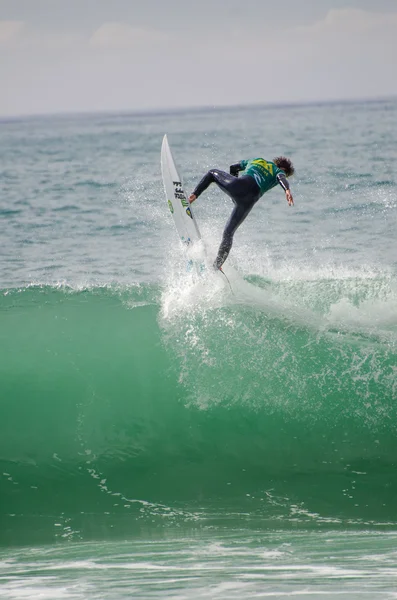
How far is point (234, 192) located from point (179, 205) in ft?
2.59

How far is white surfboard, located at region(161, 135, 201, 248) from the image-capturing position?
9000 mm

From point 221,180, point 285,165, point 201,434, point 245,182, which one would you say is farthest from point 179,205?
point 201,434

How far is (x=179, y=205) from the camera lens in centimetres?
899

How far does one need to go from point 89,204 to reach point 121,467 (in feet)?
46.8

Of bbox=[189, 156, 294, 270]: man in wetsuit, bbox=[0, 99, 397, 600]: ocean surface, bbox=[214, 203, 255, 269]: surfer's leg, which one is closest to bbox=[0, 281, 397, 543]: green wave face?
bbox=[0, 99, 397, 600]: ocean surface

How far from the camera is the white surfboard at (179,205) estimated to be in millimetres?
9000

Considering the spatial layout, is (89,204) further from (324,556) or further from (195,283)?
(324,556)

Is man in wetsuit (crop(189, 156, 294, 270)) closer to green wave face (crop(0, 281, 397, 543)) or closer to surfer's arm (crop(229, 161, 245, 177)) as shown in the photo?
surfer's arm (crop(229, 161, 245, 177))

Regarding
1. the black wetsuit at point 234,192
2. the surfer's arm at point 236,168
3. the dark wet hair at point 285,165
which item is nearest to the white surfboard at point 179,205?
the black wetsuit at point 234,192

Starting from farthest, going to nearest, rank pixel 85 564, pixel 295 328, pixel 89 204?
pixel 89 204 → pixel 295 328 → pixel 85 564

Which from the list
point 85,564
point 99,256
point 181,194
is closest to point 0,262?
point 99,256

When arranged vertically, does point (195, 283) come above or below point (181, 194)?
below

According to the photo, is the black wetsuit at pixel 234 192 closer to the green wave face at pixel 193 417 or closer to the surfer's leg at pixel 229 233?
the surfer's leg at pixel 229 233

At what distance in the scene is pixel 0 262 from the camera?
541 inches
